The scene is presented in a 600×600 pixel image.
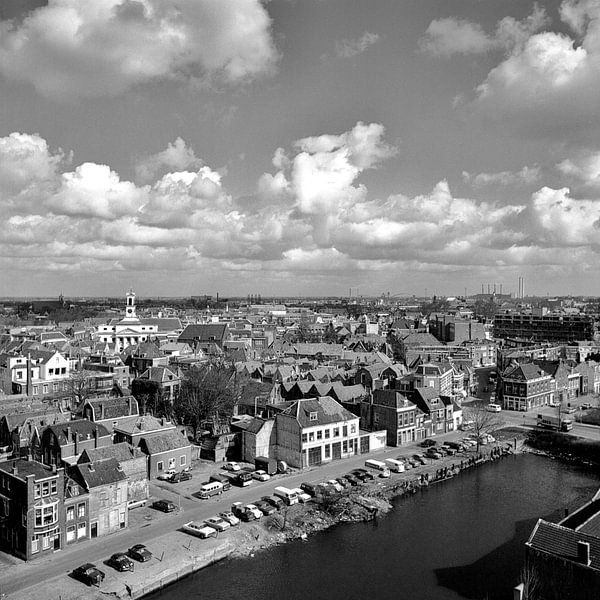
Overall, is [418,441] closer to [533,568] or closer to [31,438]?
[533,568]

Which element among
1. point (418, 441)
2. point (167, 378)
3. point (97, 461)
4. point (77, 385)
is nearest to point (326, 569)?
point (97, 461)

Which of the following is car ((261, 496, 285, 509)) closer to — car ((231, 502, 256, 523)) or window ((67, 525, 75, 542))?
car ((231, 502, 256, 523))

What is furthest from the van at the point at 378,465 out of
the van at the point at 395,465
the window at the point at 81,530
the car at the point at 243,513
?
the window at the point at 81,530

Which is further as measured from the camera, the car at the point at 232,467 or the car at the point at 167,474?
the car at the point at 232,467

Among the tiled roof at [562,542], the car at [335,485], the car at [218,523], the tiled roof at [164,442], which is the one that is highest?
the tiled roof at [562,542]

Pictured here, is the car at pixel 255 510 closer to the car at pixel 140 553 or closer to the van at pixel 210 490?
the van at pixel 210 490

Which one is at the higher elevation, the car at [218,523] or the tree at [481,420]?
the tree at [481,420]

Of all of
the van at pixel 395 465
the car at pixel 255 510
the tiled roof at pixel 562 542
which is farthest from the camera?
the van at pixel 395 465

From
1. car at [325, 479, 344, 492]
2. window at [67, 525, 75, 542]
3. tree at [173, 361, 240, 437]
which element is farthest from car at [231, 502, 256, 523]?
tree at [173, 361, 240, 437]
